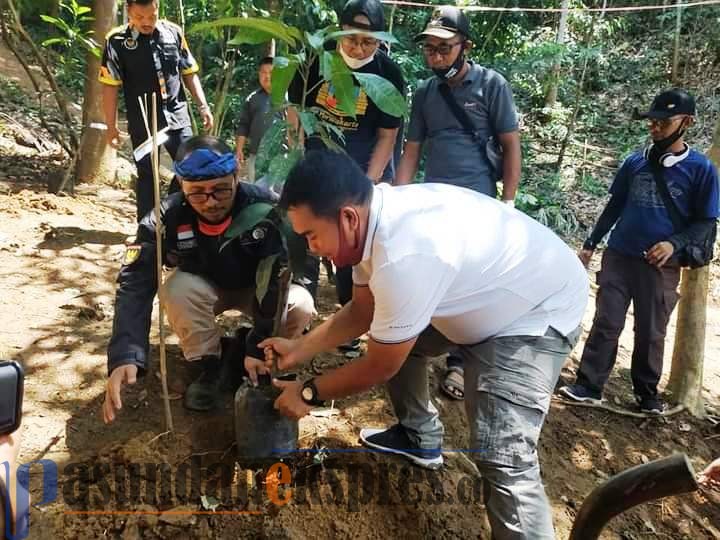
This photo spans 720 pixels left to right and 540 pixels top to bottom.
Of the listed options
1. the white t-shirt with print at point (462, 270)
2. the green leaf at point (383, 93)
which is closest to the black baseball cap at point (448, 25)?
the green leaf at point (383, 93)

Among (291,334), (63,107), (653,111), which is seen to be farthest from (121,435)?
(63,107)

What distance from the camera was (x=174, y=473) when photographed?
7.29ft

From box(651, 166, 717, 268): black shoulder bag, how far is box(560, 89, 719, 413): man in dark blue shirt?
0.01 m

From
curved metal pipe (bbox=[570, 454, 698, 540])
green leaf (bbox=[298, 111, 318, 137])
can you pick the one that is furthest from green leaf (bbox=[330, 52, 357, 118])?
curved metal pipe (bbox=[570, 454, 698, 540])

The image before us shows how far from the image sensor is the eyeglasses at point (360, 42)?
2947mm

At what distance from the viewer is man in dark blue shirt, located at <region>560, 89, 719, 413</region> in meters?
2.94

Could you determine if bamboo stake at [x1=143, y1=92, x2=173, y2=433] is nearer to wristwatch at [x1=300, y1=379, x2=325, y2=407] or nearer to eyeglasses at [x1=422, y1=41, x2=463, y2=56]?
wristwatch at [x1=300, y1=379, x2=325, y2=407]

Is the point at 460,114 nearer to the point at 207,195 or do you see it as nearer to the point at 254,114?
the point at 207,195

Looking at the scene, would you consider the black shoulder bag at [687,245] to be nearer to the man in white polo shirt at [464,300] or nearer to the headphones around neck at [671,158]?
the headphones around neck at [671,158]

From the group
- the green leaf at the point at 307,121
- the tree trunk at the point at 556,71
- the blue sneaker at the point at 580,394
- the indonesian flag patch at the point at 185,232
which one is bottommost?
the blue sneaker at the point at 580,394

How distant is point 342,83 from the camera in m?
2.03

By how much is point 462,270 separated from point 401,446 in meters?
1.02

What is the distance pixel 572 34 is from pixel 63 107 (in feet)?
30.8

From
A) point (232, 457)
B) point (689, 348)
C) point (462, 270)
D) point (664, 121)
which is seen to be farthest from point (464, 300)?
point (689, 348)
